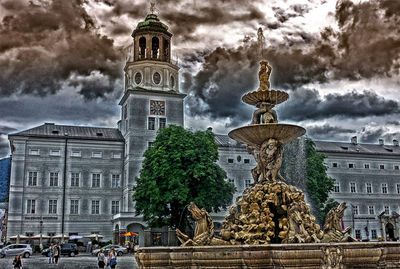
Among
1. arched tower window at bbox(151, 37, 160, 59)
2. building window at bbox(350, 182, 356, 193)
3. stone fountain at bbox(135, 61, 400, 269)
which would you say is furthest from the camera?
building window at bbox(350, 182, 356, 193)

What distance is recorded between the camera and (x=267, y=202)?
14148mm

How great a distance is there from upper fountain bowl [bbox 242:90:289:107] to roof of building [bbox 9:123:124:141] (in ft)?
130

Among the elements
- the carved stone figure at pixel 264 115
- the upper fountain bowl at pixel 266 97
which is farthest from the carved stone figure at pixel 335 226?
the upper fountain bowl at pixel 266 97

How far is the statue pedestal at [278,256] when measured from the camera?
1060cm

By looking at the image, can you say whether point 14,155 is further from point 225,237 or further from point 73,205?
point 225,237

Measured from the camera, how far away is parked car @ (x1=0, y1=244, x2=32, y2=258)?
3882 centimetres

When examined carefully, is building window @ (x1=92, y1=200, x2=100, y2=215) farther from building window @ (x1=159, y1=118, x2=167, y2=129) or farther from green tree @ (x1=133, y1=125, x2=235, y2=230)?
green tree @ (x1=133, y1=125, x2=235, y2=230)

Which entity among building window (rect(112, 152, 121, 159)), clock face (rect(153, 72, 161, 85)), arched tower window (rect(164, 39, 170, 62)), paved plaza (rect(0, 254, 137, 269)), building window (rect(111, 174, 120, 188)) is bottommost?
paved plaza (rect(0, 254, 137, 269))

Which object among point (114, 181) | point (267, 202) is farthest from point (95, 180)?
point (267, 202)

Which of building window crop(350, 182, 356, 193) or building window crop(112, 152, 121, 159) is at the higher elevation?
building window crop(112, 152, 121, 159)

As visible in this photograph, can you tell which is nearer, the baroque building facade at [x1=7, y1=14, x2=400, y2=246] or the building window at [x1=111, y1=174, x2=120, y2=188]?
the baroque building facade at [x1=7, y1=14, x2=400, y2=246]

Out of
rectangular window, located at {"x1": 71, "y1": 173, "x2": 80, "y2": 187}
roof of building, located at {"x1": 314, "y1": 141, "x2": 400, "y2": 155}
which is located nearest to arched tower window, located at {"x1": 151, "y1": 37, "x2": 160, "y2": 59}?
rectangular window, located at {"x1": 71, "y1": 173, "x2": 80, "y2": 187}

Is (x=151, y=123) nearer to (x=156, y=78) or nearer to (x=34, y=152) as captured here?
(x=156, y=78)

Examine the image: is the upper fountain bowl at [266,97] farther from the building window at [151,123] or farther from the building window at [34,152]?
the building window at [34,152]
